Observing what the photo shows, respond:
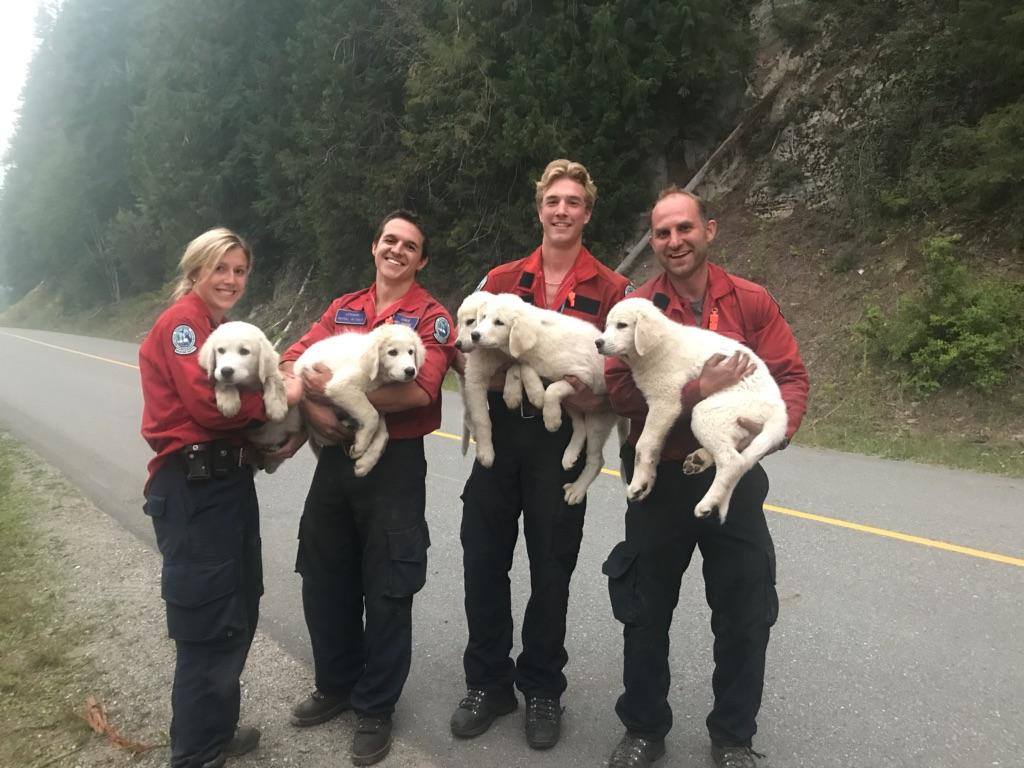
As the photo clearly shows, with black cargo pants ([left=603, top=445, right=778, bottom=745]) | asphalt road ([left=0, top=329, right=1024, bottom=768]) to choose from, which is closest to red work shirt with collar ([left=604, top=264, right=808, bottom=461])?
black cargo pants ([left=603, top=445, right=778, bottom=745])

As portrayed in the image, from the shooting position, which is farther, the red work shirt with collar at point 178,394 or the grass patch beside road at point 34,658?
the grass patch beside road at point 34,658

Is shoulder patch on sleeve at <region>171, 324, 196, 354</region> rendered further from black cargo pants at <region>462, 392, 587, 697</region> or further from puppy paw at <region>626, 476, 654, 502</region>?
puppy paw at <region>626, 476, 654, 502</region>

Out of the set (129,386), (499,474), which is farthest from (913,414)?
(129,386)

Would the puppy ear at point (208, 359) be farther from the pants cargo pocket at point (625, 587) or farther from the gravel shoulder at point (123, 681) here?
the pants cargo pocket at point (625, 587)

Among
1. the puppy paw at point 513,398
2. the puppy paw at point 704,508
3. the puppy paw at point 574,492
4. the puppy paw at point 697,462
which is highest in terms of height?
the puppy paw at point 513,398

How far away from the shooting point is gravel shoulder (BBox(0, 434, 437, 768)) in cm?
340

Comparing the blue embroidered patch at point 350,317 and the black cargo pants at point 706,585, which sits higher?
the blue embroidered patch at point 350,317

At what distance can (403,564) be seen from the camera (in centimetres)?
350

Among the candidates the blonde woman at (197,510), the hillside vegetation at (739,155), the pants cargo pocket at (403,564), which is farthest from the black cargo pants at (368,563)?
the hillside vegetation at (739,155)

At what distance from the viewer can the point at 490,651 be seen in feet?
12.5

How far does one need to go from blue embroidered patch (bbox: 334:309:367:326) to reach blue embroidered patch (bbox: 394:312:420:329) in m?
0.26

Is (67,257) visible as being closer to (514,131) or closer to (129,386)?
(129,386)

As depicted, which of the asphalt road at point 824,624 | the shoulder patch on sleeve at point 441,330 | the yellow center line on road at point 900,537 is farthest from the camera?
the yellow center line on road at point 900,537

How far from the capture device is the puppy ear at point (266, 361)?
3283 millimetres
